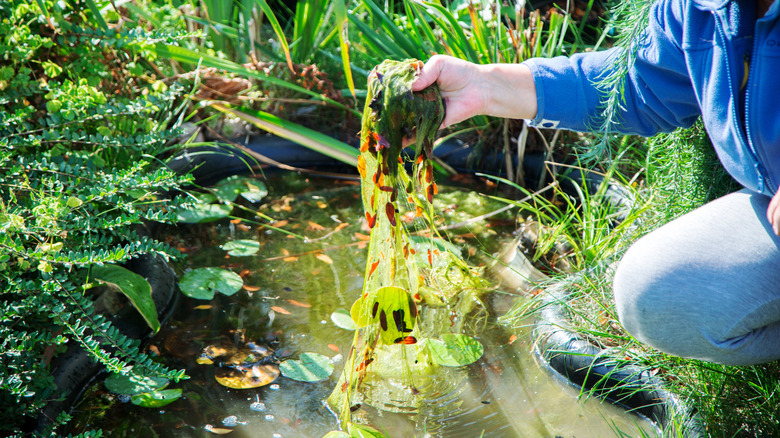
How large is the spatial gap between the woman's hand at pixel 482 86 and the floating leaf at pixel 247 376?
83 centimetres

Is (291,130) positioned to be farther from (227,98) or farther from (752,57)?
(752,57)

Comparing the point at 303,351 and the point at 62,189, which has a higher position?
the point at 62,189

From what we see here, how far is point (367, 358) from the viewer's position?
143cm

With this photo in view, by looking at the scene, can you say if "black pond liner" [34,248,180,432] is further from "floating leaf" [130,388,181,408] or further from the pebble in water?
the pebble in water

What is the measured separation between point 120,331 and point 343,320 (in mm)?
630

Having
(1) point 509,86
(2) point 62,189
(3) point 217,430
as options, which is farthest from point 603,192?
(2) point 62,189

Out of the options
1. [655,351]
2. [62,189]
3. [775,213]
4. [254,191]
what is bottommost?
[254,191]

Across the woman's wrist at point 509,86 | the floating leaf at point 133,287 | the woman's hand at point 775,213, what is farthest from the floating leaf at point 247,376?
the woman's hand at point 775,213

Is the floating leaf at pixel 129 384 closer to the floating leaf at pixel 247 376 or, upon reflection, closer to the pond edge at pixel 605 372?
the floating leaf at pixel 247 376

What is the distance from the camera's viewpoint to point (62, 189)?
1581 millimetres

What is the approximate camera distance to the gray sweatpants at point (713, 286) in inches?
40.8

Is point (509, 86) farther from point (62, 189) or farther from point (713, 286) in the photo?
point (62, 189)

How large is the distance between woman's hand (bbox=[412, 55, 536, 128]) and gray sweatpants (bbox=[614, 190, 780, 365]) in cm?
44

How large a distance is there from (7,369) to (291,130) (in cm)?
138
